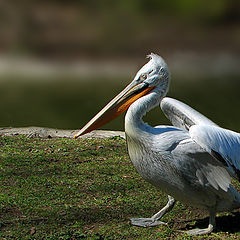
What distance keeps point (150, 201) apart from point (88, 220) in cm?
59

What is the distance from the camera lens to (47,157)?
4.78 meters

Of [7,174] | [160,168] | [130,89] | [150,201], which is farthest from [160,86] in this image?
[7,174]

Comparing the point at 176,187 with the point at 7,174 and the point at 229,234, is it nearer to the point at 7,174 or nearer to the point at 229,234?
the point at 229,234

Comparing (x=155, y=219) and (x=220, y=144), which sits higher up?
(x=220, y=144)

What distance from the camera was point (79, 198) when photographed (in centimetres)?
392

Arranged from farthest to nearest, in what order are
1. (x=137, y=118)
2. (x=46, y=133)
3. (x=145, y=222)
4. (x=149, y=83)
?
(x=46, y=133) → (x=145, y=222) → (x=149, y=83) → (x=137, y=118)

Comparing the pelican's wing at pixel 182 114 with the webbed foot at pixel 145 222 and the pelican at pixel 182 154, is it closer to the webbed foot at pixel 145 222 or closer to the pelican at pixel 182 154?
the pelican at pixel 182 154

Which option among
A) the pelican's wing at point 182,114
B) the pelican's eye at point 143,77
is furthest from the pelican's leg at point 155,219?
the pelican's eye at point 143,77

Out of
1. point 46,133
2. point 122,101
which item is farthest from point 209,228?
point 46,133

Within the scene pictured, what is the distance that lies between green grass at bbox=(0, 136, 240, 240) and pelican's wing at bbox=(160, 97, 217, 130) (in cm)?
66

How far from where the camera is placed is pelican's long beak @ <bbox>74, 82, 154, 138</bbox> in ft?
11.1

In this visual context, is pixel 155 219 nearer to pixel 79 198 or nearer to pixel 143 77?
Result: pixel 79 198

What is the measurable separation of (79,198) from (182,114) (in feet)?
3.34

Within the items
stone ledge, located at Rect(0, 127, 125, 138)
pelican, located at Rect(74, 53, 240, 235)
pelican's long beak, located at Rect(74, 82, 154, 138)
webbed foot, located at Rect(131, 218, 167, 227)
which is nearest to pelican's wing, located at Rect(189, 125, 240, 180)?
pelican, located at Rect(74, 53, 240, 235)
